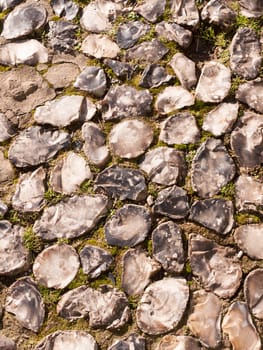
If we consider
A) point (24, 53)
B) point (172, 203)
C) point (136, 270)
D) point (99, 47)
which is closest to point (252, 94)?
point (172, 203)

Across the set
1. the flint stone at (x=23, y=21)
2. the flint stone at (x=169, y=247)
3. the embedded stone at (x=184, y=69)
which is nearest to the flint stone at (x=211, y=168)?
the flint stone at (x=169, y=247)

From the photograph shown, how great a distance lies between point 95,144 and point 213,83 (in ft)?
1.59

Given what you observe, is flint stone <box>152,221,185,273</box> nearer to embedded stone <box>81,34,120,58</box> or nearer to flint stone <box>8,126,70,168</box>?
flint stone <box>8,126,70,168</box>

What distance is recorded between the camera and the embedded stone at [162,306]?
173cm

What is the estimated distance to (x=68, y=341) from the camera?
1.74m

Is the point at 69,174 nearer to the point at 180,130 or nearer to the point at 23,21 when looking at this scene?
the point at 180,130

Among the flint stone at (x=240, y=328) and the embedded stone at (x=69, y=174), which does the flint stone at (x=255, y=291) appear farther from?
the embedded stone at (x=69, y=174)

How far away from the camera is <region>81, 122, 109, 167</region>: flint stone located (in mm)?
1980

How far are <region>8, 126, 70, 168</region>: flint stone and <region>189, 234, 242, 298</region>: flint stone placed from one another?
0.58 metres

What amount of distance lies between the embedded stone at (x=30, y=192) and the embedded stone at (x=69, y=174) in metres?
0.04

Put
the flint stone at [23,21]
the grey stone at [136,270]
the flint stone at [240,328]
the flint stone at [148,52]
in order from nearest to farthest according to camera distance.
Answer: the flint stone at [240,328]
the grey stone at [136,270]
the flint stone at [148,52]
the flint stone at [23,21]

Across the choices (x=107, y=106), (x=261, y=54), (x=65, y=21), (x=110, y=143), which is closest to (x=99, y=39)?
(x=65, y=21)

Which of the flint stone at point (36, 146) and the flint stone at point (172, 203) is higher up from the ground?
the flint stone at point (36, 146)

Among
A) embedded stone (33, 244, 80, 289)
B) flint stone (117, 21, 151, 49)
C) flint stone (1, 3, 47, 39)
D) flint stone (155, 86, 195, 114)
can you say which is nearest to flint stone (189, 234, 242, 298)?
embedded stone (33, 244, 80, 289)
